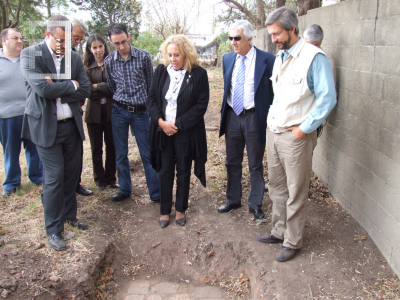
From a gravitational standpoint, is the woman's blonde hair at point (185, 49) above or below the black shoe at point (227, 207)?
above

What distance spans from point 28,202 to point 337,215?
3723 millimetres

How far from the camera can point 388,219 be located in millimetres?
2979

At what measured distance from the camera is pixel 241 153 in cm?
393

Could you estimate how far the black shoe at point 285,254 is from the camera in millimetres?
3160

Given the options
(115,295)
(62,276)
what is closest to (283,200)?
(115,295)

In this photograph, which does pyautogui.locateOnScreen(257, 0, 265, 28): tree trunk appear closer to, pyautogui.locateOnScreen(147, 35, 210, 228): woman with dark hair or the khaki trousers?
pyautogui.locateOnScreen(147, 35, 210, 228): woman with dark hair

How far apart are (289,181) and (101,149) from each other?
263cm

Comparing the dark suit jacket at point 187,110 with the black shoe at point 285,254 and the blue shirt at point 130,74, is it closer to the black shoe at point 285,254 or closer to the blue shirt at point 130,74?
the blue shirt at point 130,74

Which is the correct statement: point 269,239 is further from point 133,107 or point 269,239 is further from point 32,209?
point 32,209

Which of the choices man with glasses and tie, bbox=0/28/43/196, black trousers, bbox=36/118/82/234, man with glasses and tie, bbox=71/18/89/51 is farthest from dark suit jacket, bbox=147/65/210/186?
man with glasses and tie, bbox=0/28/43/196

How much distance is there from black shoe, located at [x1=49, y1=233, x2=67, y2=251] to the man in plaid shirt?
127 centimetres

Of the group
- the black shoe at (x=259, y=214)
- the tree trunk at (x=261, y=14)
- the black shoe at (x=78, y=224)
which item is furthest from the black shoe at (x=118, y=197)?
the tree trunk at (x=261, y=14)

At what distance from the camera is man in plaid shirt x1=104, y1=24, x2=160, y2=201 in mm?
3968

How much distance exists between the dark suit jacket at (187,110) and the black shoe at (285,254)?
123 centimetres
